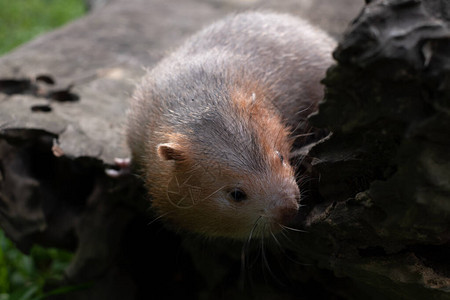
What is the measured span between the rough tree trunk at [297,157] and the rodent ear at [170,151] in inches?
39.4

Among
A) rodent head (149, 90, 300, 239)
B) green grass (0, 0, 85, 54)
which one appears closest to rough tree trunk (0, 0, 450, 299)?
rodent head (149, 90, 300, 239)

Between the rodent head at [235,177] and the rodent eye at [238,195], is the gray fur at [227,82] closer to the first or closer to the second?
the rodent head at [235,177]

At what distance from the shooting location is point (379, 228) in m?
2.79

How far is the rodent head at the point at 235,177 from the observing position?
11.1 ft

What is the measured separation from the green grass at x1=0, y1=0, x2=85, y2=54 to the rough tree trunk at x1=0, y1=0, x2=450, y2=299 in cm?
334

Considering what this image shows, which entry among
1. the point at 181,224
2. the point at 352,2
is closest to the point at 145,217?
the point at 181,224

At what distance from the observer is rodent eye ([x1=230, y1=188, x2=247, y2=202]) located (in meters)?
3.41

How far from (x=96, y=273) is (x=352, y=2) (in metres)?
5.69

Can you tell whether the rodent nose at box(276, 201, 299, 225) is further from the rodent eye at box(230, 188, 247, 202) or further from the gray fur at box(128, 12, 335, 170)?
the gray fur at box(128, 12, 335, 170)

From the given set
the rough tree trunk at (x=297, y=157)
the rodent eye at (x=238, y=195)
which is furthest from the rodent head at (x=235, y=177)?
the rough tree trunk at (x=297, y=157)

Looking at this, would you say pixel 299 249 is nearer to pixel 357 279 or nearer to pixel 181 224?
pixel 357 279

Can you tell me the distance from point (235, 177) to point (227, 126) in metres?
0.40

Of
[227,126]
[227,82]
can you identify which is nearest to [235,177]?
[227,126]

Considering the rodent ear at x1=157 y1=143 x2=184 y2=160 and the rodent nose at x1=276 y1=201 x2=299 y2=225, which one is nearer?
the rodent nose at x1=276 y1=201 x2=299 y2=225
